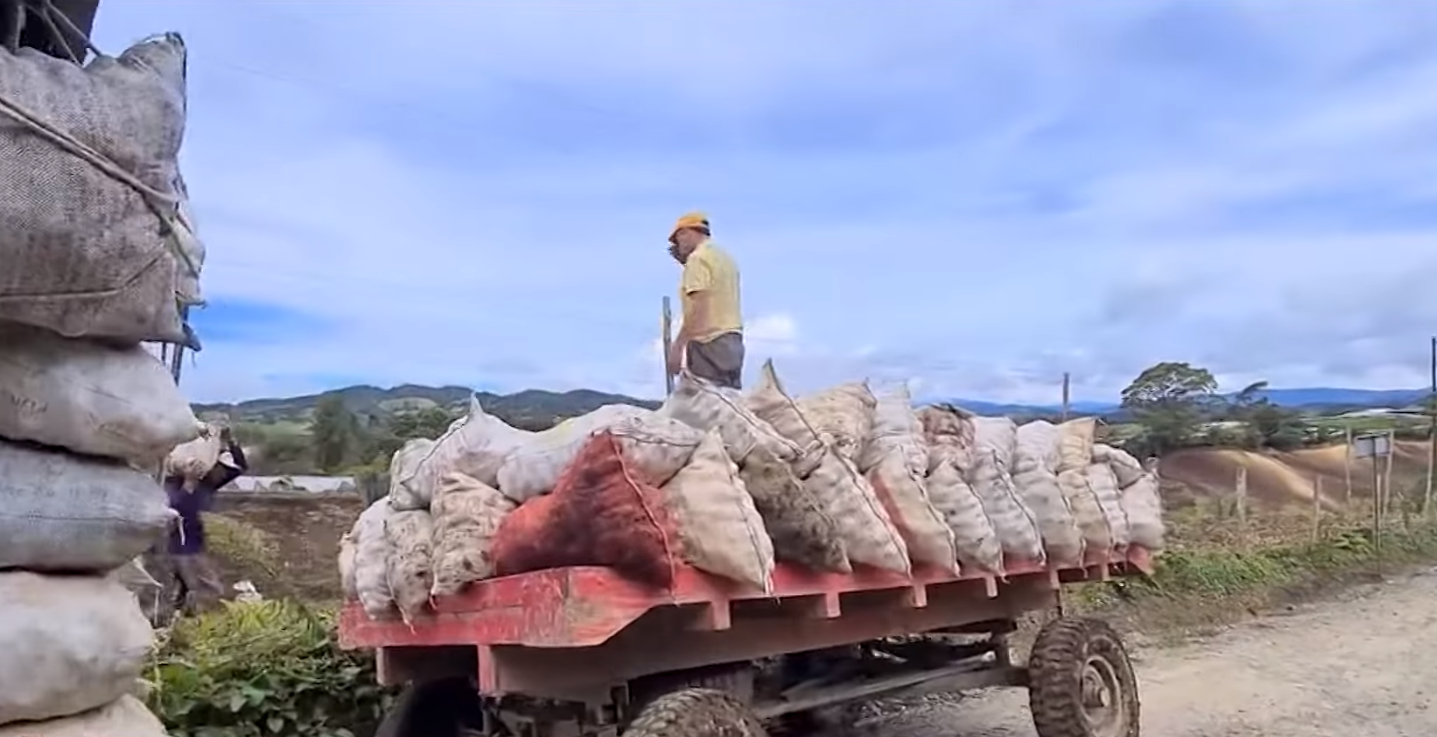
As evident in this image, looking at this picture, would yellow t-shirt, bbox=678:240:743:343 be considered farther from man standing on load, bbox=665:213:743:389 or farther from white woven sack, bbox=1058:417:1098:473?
white woven sack, bbox=1058:417:1098:473

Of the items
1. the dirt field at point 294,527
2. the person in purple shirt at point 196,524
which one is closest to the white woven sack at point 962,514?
the person in purple shirt at point 196,524

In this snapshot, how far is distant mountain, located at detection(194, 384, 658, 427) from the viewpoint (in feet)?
16.5

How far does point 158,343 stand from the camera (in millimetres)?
2686

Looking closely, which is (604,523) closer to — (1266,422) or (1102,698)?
(1102,698)

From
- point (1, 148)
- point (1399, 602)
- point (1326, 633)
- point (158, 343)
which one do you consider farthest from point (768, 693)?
point (1399, 602)

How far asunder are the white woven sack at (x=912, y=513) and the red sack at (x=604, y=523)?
1.33 metres

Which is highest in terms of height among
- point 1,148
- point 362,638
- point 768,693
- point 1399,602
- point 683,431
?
point 1,148

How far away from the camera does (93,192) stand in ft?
7.31

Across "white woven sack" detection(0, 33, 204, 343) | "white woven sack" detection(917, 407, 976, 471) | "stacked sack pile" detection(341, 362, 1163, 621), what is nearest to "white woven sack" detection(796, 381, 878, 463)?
"stacked sack pile" detection(341, 362, 1163, 621)

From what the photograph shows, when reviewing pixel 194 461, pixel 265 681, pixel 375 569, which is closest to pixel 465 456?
pixel 375 569

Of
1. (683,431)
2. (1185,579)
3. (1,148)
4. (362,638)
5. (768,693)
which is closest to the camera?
(1,148)

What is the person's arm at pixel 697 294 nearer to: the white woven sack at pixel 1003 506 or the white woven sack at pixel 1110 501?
the white woven sack at pixel 1003 506

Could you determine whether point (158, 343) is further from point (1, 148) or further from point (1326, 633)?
point (1326, 633)

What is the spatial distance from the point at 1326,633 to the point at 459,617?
9.45m
